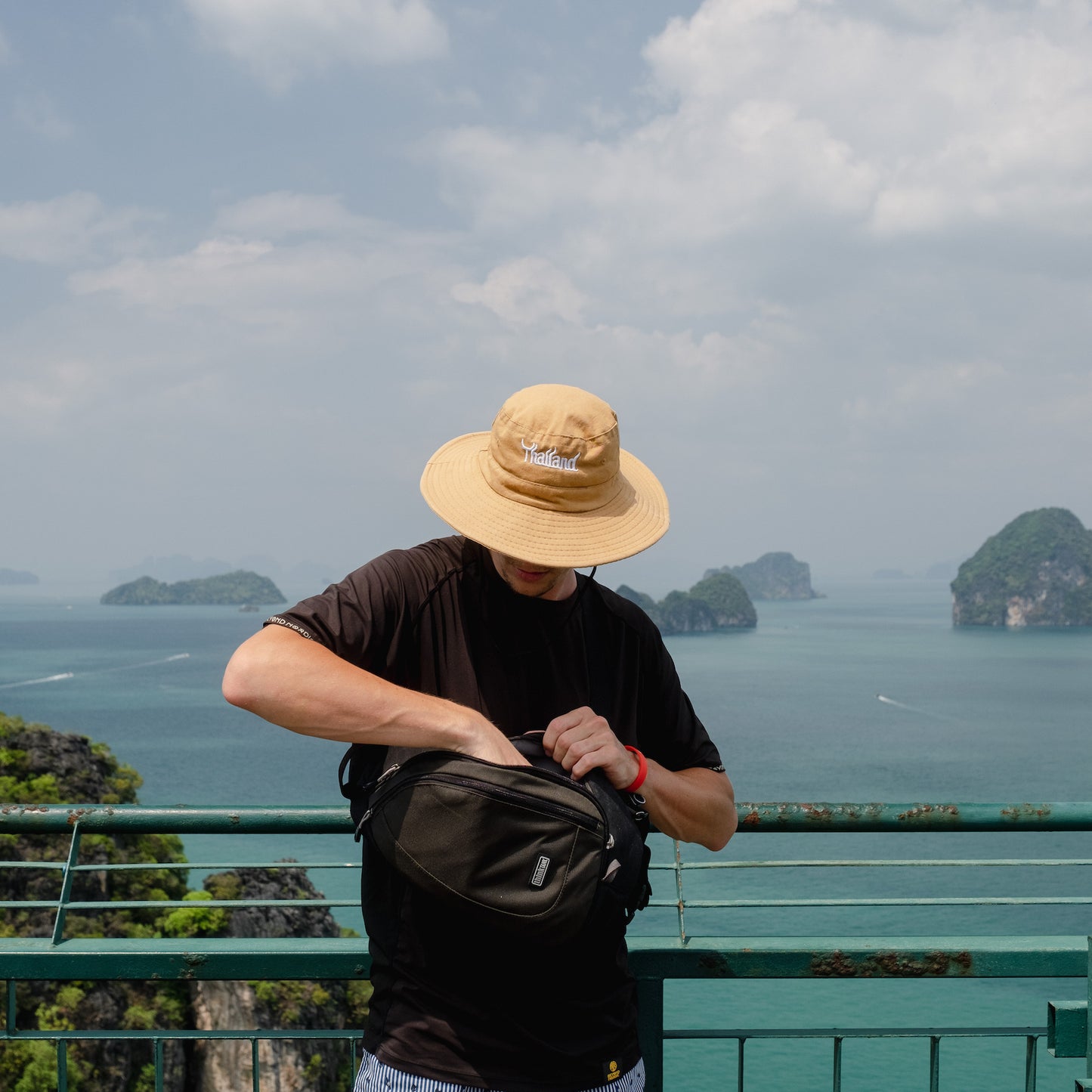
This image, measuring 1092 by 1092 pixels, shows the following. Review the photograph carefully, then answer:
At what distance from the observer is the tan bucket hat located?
175 cm

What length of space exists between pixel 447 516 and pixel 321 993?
108 feet

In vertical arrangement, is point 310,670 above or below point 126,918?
above

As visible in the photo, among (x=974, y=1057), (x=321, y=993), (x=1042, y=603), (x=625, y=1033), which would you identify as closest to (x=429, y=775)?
(x=625, y=1033)

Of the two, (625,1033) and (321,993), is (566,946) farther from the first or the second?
(321,993)

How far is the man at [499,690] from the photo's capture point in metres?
1.67

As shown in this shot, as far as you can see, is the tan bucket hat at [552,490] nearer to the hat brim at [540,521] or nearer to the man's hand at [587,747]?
the hat brim at [540,521]

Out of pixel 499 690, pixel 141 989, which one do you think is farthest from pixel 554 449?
pixel 141 989

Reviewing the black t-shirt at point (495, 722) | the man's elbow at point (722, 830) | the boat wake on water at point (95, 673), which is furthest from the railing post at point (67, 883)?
the boat wake on water at point (95, 673)

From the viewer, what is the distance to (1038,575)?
191500 mm

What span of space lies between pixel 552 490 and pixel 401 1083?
975mm

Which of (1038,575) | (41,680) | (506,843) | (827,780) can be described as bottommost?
(827,780)

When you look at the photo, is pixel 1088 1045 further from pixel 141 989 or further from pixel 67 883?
pixel 141 989

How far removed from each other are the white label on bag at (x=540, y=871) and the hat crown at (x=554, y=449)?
565 mm

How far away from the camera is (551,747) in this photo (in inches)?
67.4
